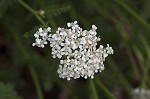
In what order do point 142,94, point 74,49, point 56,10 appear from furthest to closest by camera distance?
point 142,94 → point 56,10 → point 74,49

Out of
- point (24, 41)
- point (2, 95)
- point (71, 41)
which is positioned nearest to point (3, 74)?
point (24, 41)

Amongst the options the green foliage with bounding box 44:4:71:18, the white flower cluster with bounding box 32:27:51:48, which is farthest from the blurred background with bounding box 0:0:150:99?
the white flower cluster with bounding box 32:27:51:48

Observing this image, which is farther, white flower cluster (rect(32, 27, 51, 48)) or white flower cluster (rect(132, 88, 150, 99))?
white flower cluster (rect(132, 88, 150, 99))

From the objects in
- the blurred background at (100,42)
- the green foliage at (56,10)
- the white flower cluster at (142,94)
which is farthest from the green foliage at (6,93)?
the white flower cluster at (142,94)

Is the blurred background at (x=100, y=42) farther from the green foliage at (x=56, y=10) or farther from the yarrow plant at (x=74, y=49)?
the yarrow plant at (x=74, y=49)

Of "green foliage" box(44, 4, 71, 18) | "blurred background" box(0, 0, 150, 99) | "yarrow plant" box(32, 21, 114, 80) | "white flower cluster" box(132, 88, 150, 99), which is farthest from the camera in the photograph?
"blurred background" box(0, 0, 150, 99)

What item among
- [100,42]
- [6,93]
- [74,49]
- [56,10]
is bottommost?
[74,49]

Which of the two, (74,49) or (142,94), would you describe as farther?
(142,94)

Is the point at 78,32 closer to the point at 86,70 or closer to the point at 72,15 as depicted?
the point at 86,70

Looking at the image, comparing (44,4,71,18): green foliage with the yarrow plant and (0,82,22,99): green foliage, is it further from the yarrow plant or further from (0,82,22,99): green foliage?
(0,82,22,99): green foliage

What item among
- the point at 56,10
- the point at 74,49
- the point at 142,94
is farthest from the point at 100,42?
the point at 74,49

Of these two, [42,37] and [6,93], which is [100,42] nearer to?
[6,93]
